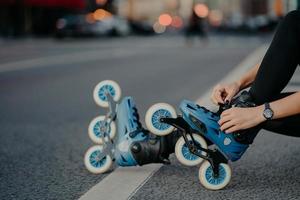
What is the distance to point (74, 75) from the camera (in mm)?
9555

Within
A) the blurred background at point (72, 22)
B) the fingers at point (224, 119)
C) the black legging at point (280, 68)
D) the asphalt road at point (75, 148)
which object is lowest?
the blurred background at point (72, 22)

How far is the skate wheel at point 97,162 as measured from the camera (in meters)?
3.13

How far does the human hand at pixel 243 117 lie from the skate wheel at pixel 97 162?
763mm

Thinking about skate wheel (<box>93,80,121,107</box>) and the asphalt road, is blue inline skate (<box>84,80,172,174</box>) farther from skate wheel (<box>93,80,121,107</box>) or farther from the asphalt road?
the asphalt road

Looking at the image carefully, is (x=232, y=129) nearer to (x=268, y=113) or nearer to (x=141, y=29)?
(x=268, y=113)

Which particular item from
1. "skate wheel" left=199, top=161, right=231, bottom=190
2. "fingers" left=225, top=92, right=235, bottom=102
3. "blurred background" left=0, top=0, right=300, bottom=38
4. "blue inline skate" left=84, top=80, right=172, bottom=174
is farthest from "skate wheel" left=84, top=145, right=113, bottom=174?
"blurred background" left=0, top=0, right=300, bottom=38

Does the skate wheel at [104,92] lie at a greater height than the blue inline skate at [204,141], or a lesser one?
greater

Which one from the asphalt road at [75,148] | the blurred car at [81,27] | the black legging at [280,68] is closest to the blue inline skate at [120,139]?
the asphalt road at [75,148]

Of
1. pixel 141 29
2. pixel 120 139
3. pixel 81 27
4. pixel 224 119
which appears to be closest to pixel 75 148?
pixel 120 139

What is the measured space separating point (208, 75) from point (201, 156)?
657cm

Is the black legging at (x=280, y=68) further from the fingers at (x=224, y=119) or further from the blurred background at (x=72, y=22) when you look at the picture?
the blurred background at (x=72, y=22)

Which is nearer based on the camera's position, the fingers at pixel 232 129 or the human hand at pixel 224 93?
the fingers at pixel 232 129

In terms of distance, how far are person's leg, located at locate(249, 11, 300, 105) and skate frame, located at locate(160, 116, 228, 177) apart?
11.8 inches

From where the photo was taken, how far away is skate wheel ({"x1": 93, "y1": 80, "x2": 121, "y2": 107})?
3.19 meters
